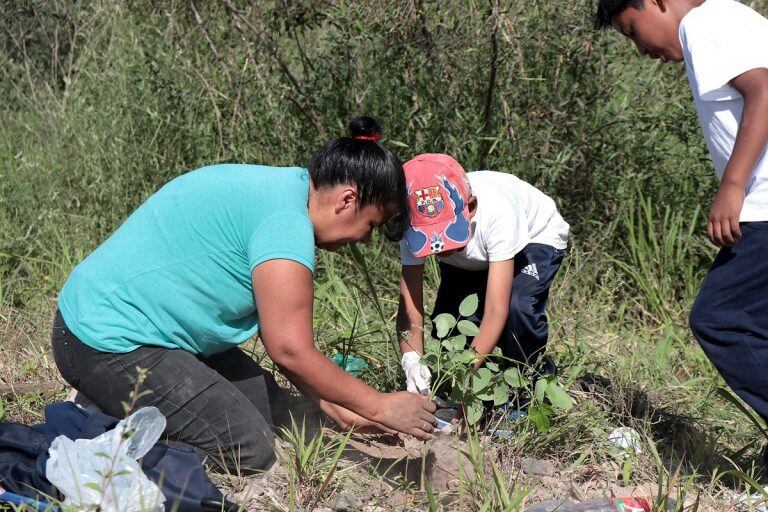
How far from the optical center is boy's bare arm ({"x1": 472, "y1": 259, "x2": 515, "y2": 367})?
2934 millimetres

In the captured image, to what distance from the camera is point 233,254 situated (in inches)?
103

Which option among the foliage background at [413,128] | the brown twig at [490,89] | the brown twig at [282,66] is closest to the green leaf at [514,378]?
the foliage background at [413,128]

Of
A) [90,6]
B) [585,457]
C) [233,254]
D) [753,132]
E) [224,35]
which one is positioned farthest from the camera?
[90,6]

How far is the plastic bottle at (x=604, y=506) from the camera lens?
255 cm

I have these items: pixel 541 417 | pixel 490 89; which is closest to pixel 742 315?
pixel 541 417


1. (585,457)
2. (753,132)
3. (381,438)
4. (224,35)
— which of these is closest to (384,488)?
(381,438)

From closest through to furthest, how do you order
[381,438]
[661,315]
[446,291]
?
[381,438] → [446,291] → [661,315]

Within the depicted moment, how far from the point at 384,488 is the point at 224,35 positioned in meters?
2.92

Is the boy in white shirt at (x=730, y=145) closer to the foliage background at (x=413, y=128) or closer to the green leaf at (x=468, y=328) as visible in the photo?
the green leaf at (x=468, y=328)

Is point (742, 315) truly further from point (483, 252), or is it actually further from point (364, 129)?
point (364, 129)

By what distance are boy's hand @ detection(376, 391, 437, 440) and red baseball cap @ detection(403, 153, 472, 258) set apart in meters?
0.47

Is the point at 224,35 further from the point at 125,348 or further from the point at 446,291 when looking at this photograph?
the point at 125,348

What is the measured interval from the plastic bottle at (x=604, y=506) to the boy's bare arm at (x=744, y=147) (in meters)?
0.81

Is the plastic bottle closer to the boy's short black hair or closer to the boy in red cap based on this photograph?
the boy in red cap
